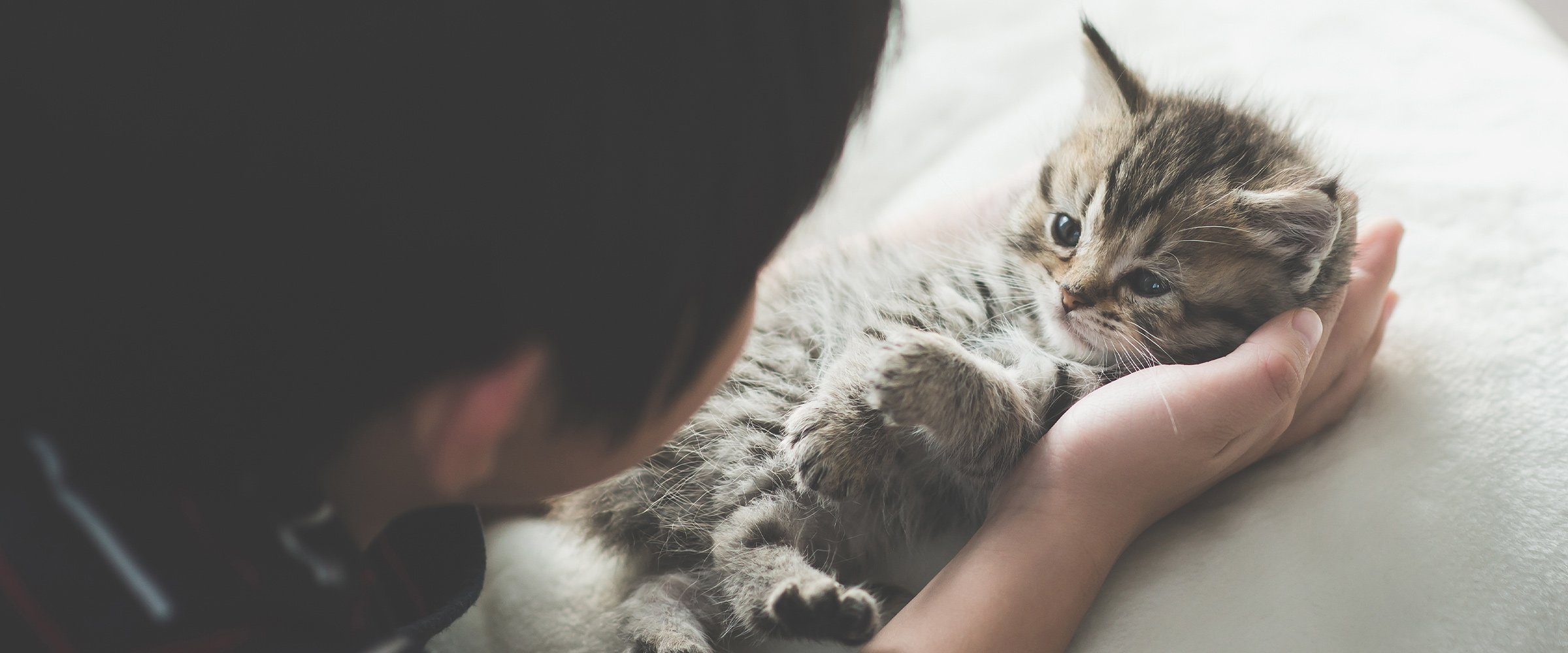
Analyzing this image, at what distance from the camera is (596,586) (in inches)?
47.8

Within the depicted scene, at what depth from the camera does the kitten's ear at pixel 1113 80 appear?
1298 millimetres

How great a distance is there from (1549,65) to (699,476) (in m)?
1.51

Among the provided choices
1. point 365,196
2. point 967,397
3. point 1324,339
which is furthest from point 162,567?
point 1324,339

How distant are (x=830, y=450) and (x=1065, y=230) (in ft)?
1.59

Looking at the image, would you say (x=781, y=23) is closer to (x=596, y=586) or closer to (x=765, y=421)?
(x=765, y=421)

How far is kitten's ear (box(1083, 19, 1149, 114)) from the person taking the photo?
1.30 m

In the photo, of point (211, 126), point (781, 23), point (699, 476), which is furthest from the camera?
point (699, 476)

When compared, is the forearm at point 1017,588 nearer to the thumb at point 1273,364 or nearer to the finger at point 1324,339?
the thumb at point 1273,364

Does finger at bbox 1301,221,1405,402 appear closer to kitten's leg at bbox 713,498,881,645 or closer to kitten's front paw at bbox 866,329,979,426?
kitten's front paw at bbox 866,329,979,426

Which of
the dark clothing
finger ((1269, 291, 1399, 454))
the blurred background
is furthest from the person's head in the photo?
the blurred background

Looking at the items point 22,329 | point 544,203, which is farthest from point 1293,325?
point 22,329

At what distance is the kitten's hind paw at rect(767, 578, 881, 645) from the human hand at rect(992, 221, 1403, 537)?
25 cm

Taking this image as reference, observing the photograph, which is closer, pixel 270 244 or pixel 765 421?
pixel 270 244

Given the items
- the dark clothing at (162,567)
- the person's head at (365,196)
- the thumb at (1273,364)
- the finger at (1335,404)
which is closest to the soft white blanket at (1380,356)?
the finger at (1335,404)
